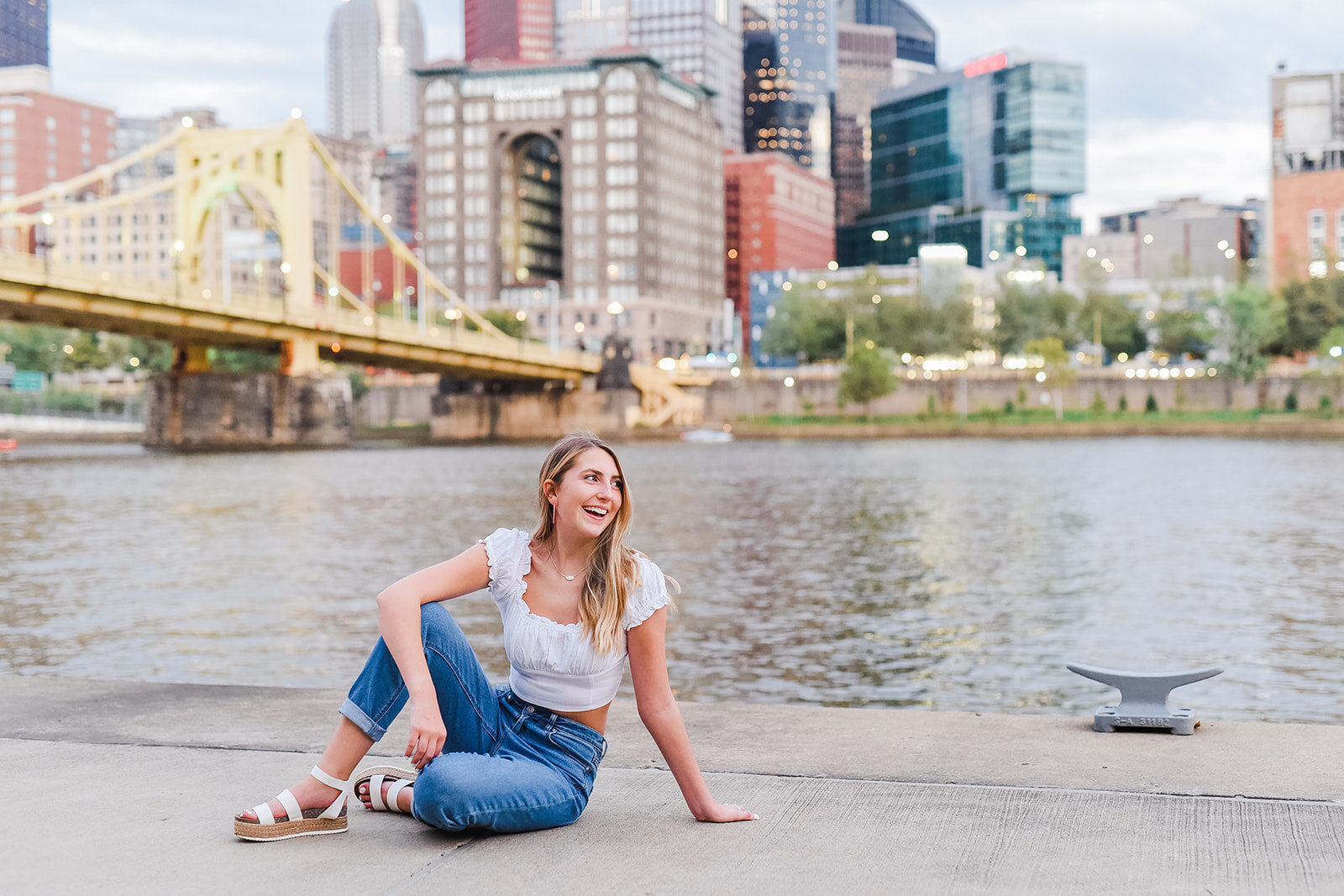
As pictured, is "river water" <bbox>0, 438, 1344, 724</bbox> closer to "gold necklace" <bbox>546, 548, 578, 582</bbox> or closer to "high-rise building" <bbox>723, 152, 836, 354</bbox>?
"gold necklace" <bbox>546, 548, 578, 582</bbox>

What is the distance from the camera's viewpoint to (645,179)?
461 feet

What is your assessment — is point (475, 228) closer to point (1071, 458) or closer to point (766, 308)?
point (766, 308)

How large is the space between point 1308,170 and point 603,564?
132 metres

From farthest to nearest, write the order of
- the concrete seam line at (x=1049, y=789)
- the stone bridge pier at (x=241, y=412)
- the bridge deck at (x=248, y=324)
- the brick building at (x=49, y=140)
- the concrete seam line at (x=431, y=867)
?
1. the brick building at (x=49, y=140)
2. the stone bridge pier at (x=241, y=412)
3. the bridge deck at (x=248, y=324)
4. the concrete seam line at (x=1049, y=789)
5. the concrete seam line at (x=431, y=867)

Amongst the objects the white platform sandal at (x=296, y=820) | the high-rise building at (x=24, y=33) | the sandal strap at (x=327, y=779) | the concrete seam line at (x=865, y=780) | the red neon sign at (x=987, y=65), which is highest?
the red neon sign at (x=987, y=65)

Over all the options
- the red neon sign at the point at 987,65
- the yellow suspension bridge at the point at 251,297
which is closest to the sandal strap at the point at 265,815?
the yellow suspension bridge at the point at 251,297

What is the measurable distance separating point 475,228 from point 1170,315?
69136mm

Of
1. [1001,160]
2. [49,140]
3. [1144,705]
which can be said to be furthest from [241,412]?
[1001,160]

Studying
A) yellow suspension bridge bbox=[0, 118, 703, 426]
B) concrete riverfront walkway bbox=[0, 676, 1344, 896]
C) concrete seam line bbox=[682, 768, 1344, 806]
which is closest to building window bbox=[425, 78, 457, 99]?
yellow suspension bridge bbox=[0, 118, 703, 426]

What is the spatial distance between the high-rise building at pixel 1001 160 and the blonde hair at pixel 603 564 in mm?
178622

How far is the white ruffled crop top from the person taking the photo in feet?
14.8

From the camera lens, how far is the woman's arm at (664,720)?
177 inches

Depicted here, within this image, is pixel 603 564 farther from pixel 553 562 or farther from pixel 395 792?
pixel 395 792

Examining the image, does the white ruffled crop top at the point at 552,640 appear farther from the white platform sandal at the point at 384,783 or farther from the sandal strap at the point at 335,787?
the sandal strap at the point at 335,787
